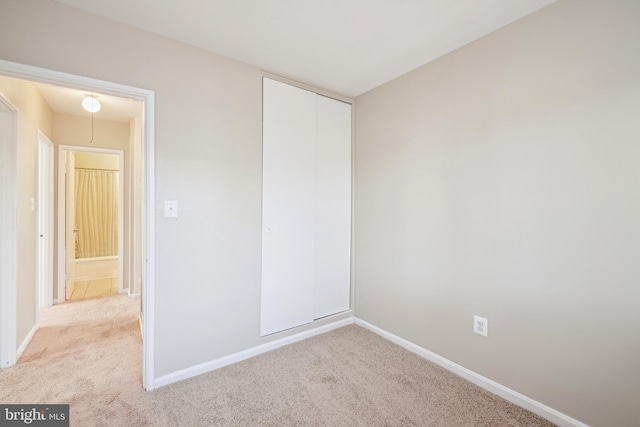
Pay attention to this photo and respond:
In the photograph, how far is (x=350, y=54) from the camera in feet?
7.15

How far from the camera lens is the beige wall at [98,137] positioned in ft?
11.7

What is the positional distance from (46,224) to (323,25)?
4.11 metres

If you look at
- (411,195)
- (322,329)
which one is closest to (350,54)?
(411,195)

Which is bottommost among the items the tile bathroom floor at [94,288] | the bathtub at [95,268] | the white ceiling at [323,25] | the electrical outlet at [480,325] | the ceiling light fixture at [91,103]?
the tile bathroom floor at [94,288]

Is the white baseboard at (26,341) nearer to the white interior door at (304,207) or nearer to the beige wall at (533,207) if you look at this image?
the white interior door at (304,207)

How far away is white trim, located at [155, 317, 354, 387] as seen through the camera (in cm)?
199

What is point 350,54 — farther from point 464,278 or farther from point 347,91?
point 464,278

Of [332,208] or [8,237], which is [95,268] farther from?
[332,208]

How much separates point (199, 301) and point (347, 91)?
2.48 metres

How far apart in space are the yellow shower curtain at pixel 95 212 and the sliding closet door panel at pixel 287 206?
4.65 meters

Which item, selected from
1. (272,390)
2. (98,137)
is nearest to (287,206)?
(272,390)

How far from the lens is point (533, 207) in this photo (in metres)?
→ 1.71

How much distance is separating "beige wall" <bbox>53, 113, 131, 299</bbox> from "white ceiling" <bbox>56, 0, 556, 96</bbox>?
8.91ft

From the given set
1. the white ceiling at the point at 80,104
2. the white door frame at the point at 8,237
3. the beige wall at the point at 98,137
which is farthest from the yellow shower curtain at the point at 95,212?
the white door frame at the point at 8,237
